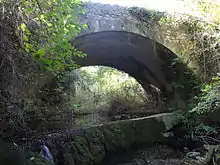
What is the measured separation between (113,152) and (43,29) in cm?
290

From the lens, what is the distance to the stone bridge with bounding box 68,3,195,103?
5688mm

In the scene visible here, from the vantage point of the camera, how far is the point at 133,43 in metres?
6.22

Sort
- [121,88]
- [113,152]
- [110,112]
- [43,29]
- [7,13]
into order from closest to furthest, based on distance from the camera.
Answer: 1. [7,13]
2. [43,29]
3. [113,152]
4. [110,112]
5. [121,88]

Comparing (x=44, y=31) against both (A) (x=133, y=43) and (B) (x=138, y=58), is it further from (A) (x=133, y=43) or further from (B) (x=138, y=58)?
(B) (x=138, y=58)

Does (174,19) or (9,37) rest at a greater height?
(174,19)

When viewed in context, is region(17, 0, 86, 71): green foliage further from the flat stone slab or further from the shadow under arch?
the shadow under arch

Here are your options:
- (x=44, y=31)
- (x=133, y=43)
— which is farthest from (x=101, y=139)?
(x=44, y=31)

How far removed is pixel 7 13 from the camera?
2121 mm

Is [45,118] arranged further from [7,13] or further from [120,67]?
[7,13]

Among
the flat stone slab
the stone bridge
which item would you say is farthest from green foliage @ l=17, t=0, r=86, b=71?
the stone bridge

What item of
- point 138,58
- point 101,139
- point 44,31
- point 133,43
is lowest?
point 101,139

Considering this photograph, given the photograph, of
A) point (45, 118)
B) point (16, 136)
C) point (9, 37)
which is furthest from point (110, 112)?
point (9, 37)

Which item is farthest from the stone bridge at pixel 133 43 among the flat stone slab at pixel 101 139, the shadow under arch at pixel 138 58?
the flat stone slab at pixel 101 139

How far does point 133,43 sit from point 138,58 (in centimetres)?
96
